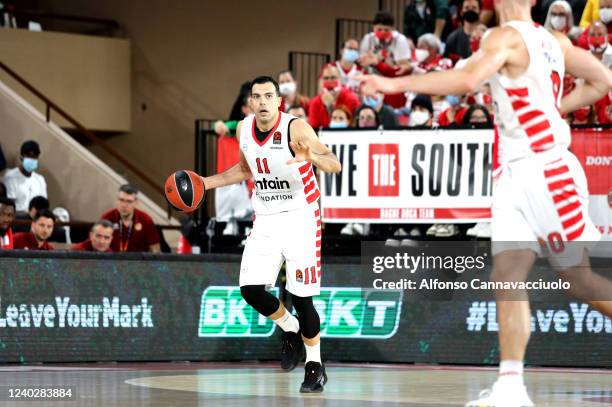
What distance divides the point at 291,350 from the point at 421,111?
5562mm

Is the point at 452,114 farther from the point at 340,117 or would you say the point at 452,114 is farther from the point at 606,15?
the point at 606,15

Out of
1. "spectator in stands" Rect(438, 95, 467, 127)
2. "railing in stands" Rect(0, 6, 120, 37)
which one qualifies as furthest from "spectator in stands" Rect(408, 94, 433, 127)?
"railing in stands" Rect(0, 6, 120, 37)

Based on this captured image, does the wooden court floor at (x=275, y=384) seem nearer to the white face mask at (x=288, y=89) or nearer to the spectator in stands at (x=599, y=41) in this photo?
the spectator in stands at (x=599, y=41)

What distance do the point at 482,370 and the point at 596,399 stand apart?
3350 mm

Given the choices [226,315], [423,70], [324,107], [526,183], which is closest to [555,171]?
[526,183]

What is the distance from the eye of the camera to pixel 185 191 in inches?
400

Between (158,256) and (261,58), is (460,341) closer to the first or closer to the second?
(158,256)

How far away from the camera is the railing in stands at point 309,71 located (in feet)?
76.7

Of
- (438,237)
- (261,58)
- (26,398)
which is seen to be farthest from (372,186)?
(261,58)

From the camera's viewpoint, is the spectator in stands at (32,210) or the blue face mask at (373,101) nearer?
the spectator in stands at (32,210)

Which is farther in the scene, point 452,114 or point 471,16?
point 471,16

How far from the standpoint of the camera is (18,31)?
79.0 feet

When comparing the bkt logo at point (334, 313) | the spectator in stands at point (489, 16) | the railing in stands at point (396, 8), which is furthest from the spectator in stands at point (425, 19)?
the bkt logo at point (334, 313)

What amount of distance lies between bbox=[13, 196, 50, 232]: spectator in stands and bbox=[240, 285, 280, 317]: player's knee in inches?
204
